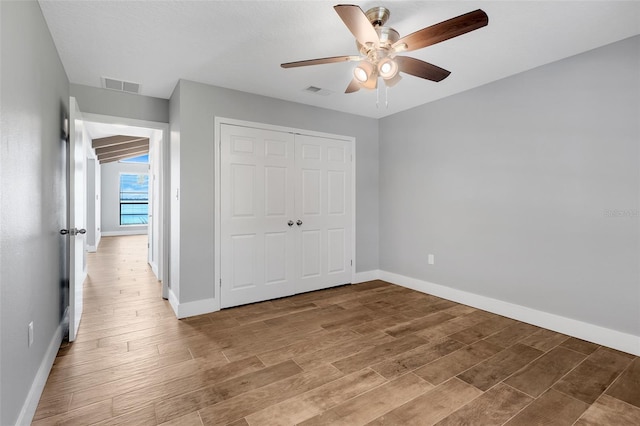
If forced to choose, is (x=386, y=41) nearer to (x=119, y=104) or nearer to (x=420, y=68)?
(x=420, y=68)

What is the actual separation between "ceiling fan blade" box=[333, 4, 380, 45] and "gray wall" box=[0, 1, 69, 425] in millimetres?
1593

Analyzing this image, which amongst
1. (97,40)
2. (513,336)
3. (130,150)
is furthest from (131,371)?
(130,150)

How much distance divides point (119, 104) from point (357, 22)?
3.14m

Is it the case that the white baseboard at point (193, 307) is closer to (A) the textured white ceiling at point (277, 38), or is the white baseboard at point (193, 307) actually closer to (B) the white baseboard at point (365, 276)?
(B) the white baseboard at point (365, 276)

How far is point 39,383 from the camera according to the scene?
77.2 inches

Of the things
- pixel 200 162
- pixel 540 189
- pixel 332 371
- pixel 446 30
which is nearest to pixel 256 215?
pixel 200 162

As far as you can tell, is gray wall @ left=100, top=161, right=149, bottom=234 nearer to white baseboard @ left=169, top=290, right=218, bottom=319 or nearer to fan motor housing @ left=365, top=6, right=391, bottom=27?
white baseboard @ left=169, top=290, right=218, bottom=319

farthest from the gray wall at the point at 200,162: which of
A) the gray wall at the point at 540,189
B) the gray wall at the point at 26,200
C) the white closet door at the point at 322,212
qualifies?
the gray wall at the point at 540,189

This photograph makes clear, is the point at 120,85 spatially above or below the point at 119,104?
above

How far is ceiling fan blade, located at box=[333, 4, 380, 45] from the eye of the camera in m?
1.67

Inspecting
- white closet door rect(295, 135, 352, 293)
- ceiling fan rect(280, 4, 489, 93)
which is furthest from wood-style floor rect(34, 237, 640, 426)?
ceiling fan rect(280, 4, 489, 93)

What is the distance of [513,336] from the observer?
2883 millimetres

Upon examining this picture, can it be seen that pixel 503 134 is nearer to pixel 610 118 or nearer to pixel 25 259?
pixel 610 118

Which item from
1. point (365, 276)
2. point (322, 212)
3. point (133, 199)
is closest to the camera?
point (322, 212)
